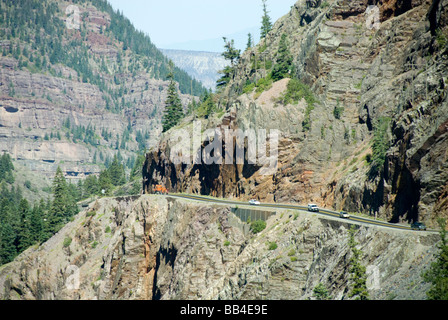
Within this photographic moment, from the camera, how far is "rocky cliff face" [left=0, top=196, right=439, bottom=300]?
49.5 m

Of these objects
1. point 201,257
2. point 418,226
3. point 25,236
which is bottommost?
point 25,236

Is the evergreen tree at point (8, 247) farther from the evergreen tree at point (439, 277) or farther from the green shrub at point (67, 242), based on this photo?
the evergreen tree at point (439, 277)

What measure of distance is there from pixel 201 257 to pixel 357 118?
33395 millimetres

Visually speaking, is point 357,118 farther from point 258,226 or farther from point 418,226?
point 418,226

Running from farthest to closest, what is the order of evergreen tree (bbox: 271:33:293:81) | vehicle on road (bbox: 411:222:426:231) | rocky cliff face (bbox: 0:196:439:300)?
1. evergreen tree (bbox: 271:33:293:81)
2. vehicle on road (bbox: 411:222:426:231)
3. rocky cliff face (bbox: 0:196:439:300)

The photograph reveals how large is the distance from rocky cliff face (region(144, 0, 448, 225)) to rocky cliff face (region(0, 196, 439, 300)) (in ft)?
29.1

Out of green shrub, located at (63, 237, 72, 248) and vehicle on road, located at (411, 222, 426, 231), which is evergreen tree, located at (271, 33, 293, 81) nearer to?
vehicle on road, located at (411, 222, 426, 231)

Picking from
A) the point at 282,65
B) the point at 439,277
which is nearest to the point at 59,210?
the point at 282,65

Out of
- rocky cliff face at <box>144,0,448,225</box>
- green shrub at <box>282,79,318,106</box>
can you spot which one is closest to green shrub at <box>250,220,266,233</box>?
rocky cliff face at <box>144,0,448,225</box>

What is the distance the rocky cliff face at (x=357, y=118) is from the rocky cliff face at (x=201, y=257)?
8872mm

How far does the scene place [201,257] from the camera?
7631cm

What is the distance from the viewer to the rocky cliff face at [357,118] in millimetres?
59812

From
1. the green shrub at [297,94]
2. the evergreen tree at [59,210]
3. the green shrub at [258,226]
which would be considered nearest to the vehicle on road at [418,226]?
the green shrub at [258,226]

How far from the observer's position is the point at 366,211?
226ft
